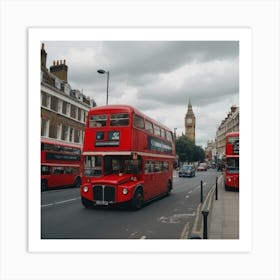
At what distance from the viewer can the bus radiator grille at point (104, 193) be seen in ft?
30.9

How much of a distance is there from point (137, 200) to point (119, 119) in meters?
2.98

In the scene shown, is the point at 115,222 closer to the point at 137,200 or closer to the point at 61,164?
the point at 137,200

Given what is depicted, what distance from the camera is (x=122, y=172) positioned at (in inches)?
401

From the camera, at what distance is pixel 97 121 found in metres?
9.87

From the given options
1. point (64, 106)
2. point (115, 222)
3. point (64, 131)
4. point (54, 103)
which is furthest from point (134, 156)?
point (64, 106)

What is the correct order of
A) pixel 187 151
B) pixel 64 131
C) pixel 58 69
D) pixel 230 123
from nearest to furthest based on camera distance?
pixel 230 123 → pixel 58 69 → pixel 64 131 → pixel 187 151

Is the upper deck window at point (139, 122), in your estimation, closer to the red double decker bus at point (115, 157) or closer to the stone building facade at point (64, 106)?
the red double decker bus at point (115, 157)

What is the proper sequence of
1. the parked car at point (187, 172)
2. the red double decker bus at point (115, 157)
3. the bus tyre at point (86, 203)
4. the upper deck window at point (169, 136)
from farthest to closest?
the parked car at point (187, 172) → the upper deck window at point (169, 136) → the bus tyre at point (86, 203) → the red double decker bus at point (115, 157)

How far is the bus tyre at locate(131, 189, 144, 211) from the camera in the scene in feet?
32.1

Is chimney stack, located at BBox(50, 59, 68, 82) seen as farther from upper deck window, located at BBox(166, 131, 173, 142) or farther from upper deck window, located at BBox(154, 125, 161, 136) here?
upper deck window, located at BBox(166, 131, 173, 142)

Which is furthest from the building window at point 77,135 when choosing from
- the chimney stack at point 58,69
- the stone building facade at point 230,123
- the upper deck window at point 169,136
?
the stone building facade at point 230,123

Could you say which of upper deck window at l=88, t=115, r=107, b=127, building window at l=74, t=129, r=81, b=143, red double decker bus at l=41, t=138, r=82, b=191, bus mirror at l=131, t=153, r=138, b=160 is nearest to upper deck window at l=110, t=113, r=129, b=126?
upper deck window at l=88, t=115, r=107, b=127
